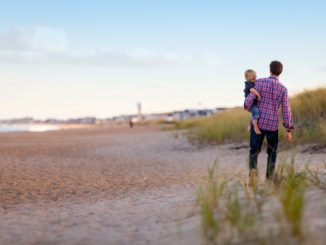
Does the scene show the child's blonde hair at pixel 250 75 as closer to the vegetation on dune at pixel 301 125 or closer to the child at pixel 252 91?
the child at pixel 252 91

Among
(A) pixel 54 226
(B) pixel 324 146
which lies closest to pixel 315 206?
(A) pixel 54 226

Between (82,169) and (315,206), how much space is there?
333 inches

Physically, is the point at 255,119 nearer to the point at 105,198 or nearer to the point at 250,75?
the point at 250,75

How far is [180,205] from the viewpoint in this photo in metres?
6.45

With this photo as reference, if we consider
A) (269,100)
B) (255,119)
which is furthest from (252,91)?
(255,119)

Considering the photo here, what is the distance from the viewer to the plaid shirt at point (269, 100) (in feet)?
23.1

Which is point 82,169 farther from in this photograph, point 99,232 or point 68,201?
point 99,232

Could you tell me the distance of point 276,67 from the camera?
7031 millimetres

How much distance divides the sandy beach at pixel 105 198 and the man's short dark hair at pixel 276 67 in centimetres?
120

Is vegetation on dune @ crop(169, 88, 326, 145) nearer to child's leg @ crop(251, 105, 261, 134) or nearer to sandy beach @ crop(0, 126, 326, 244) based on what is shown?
sandy beach @ crop(0, 126, 326, 244)

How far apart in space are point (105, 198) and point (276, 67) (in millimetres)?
3242

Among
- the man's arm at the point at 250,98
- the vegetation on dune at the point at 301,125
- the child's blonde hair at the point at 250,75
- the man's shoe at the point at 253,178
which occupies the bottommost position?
Answer: the man's shoe at the point at 253,178

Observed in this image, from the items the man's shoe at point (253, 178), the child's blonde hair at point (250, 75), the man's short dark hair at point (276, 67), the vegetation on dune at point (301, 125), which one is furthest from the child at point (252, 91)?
the vegetation on dune at point (301, 125)

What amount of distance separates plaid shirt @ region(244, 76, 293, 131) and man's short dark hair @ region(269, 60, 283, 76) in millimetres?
88
